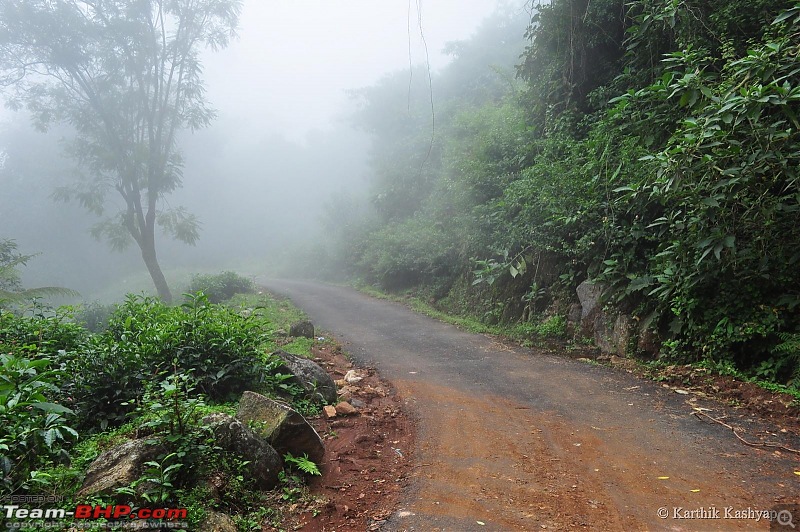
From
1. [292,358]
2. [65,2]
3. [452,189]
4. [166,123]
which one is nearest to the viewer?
[292,358]

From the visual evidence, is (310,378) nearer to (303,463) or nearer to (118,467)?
(303,463)

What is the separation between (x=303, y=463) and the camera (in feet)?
12.4

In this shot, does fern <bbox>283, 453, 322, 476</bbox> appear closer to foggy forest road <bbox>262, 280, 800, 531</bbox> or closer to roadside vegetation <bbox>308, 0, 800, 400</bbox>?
foggy forest road <bbox>262, 280, 800, 531</bbox>

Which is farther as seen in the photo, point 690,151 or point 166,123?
point 166,123

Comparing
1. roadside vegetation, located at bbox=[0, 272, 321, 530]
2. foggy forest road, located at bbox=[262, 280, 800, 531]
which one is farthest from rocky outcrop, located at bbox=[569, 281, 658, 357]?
roadside vegetation, located at bbox=[0, 272, 321, 530]

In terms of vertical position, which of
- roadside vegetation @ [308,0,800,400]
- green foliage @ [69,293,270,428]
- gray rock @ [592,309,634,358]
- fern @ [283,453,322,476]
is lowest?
fern @ [283,453,322,476]

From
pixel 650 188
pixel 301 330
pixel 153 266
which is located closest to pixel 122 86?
pixel 153 266

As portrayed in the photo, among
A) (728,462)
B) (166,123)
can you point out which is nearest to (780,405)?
(728,462)

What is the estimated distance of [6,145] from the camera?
153ft

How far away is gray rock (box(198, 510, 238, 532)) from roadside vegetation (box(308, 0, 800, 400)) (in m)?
5.71

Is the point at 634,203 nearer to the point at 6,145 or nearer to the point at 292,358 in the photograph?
the point at 292,358

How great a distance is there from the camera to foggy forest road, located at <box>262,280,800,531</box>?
10.00 feet

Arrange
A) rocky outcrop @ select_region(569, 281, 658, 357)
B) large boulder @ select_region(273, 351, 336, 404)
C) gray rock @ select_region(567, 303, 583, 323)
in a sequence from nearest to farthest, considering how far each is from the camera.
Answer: large boulder @ select_region(273, 351, 336, 404) → rocky outcrop @ select_region(569, 281, 658, 357) → gray rock @ select_region(567, 303, 583, 323)

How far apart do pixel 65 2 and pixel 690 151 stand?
22.0 meters
